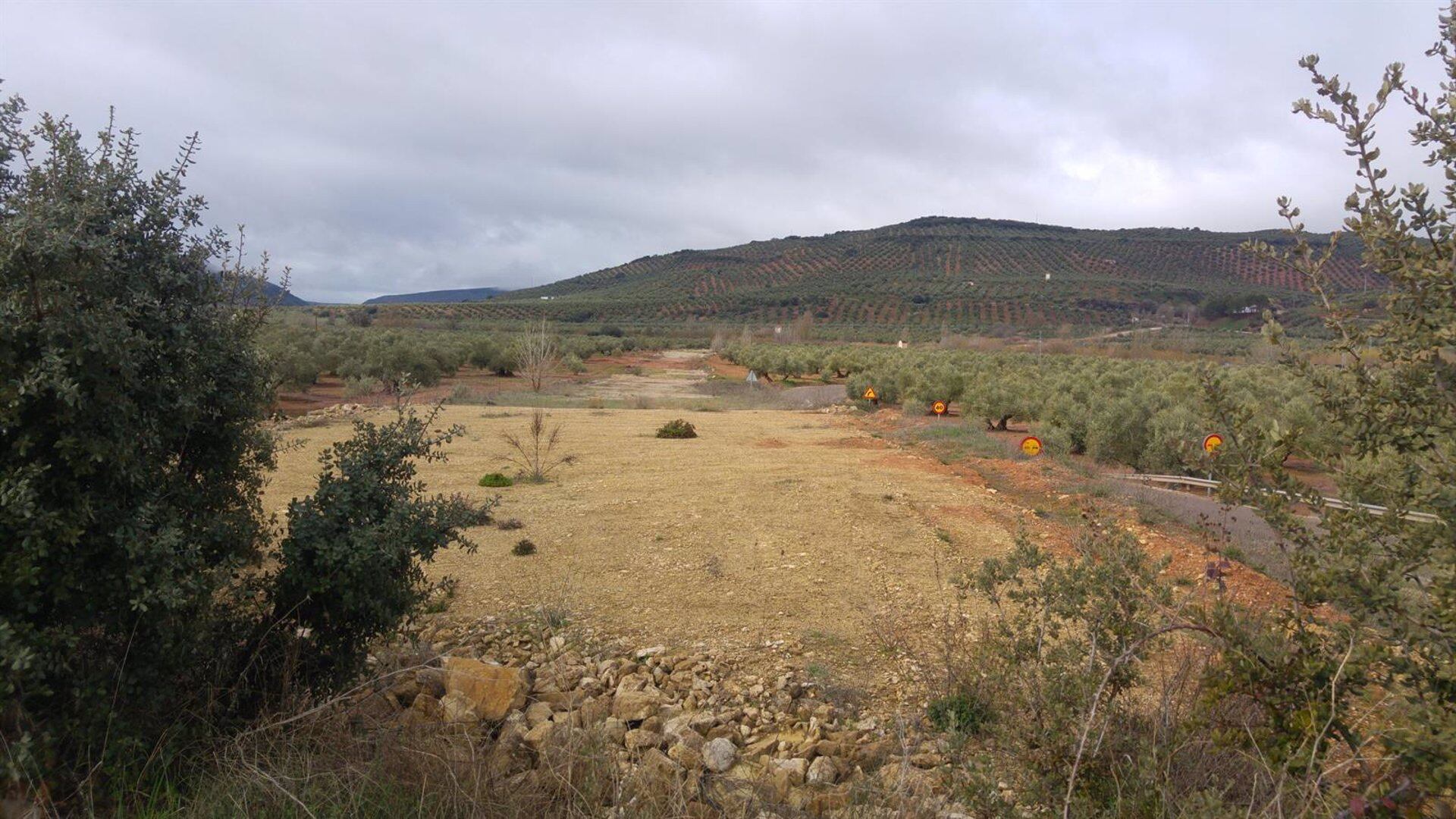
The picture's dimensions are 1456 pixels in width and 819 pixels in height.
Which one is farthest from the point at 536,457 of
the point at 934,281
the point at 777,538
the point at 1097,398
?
the point at 934,281

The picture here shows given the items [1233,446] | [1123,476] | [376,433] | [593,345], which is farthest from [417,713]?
[593,345]

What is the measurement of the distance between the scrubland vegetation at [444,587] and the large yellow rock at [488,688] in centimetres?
5

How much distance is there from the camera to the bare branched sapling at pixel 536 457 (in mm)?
12484

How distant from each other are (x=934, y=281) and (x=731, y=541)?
82749 mm

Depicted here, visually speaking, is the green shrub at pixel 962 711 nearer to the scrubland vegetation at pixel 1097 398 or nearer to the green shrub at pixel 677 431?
the scrubland vegetation at pixel 1097 398

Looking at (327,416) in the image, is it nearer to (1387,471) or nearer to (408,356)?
(408,356)

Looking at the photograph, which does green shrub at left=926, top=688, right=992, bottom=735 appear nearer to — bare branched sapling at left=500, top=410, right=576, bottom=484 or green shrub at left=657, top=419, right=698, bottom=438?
bare branched sapling at left=500, top=410, right=576, bottom=484

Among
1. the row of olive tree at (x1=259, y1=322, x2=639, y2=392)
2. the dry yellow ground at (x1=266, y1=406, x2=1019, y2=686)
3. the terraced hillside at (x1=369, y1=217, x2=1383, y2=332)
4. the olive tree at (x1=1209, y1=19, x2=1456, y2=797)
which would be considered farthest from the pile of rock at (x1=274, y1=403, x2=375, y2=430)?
the terraced hillside at (x1=369, y1=217, x2=1383, y2=332)

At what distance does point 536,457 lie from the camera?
1283 cm

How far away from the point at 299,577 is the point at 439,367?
35.9 m

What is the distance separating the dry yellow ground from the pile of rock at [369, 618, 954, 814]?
0.65 meters

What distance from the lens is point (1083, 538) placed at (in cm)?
411

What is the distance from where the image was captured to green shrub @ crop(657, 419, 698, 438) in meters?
18.5

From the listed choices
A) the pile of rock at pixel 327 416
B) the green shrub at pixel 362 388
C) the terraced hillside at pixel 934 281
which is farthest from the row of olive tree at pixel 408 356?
the terraced hillside at pixel 934 281
